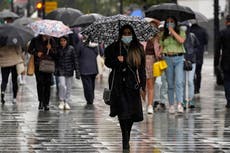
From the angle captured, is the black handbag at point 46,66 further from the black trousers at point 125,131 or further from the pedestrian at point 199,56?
the black trousers at point 125,131

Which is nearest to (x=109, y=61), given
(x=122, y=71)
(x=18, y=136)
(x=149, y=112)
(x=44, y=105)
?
(x=122, y=71)

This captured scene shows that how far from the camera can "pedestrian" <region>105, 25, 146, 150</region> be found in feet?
43.6

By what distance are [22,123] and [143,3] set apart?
33.6 metres

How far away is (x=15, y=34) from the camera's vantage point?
21.0 m

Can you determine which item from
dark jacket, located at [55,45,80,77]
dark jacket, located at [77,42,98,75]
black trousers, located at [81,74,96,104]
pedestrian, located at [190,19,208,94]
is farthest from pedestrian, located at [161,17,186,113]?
pedestrian, located at [190,19,208,94]

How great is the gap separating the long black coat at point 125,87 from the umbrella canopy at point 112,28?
3.89ft

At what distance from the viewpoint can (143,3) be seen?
1971 inches

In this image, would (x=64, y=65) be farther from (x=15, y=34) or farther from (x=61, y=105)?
(x=15, y=34)

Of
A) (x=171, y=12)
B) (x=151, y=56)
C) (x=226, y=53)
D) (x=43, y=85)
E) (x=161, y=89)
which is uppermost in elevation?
(x=171, y=12)

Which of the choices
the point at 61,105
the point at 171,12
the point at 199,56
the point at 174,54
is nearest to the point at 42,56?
the point at 61,105

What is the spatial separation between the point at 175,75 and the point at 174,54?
1.43 ft

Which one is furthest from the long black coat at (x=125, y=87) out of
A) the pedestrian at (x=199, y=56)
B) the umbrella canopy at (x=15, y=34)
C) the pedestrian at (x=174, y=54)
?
the pedestrian at (x=199, y=56)

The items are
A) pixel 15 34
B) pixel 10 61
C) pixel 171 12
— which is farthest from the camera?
pixel 10 61

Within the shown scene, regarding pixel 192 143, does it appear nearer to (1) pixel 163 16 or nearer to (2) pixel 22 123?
(2) pixel 22 123
